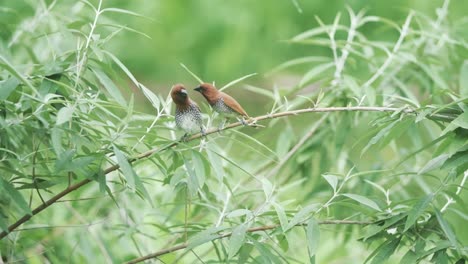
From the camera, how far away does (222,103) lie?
1.12 metres

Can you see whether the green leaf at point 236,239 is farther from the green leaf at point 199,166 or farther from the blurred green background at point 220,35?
the blurred green background at point 220,35

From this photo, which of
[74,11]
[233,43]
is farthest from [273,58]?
[74,11]

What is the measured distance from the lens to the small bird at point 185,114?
3.60ft

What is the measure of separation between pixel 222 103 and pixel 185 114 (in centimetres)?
5

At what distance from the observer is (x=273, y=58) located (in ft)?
13.7

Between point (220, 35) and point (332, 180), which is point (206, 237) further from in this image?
point (220, 35)

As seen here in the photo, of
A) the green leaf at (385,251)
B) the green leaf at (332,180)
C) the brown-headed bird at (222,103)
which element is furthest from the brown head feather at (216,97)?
the green leaf at (385,251)

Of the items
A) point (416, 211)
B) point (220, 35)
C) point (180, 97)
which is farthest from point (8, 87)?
point (220, 35)

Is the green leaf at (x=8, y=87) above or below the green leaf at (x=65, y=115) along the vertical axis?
above

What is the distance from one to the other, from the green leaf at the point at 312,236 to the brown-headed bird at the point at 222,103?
0.52 ft

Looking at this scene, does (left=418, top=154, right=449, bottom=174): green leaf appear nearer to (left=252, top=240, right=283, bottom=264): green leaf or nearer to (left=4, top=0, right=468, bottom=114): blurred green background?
→ (left=252, top=240, right=283, bottom=264): green leaf

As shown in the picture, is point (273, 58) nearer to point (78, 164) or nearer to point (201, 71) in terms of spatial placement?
point (201, 71)

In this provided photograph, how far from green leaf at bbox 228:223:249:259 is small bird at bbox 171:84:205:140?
→ 4.8 inches

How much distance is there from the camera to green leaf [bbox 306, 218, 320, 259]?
104 centimetres
